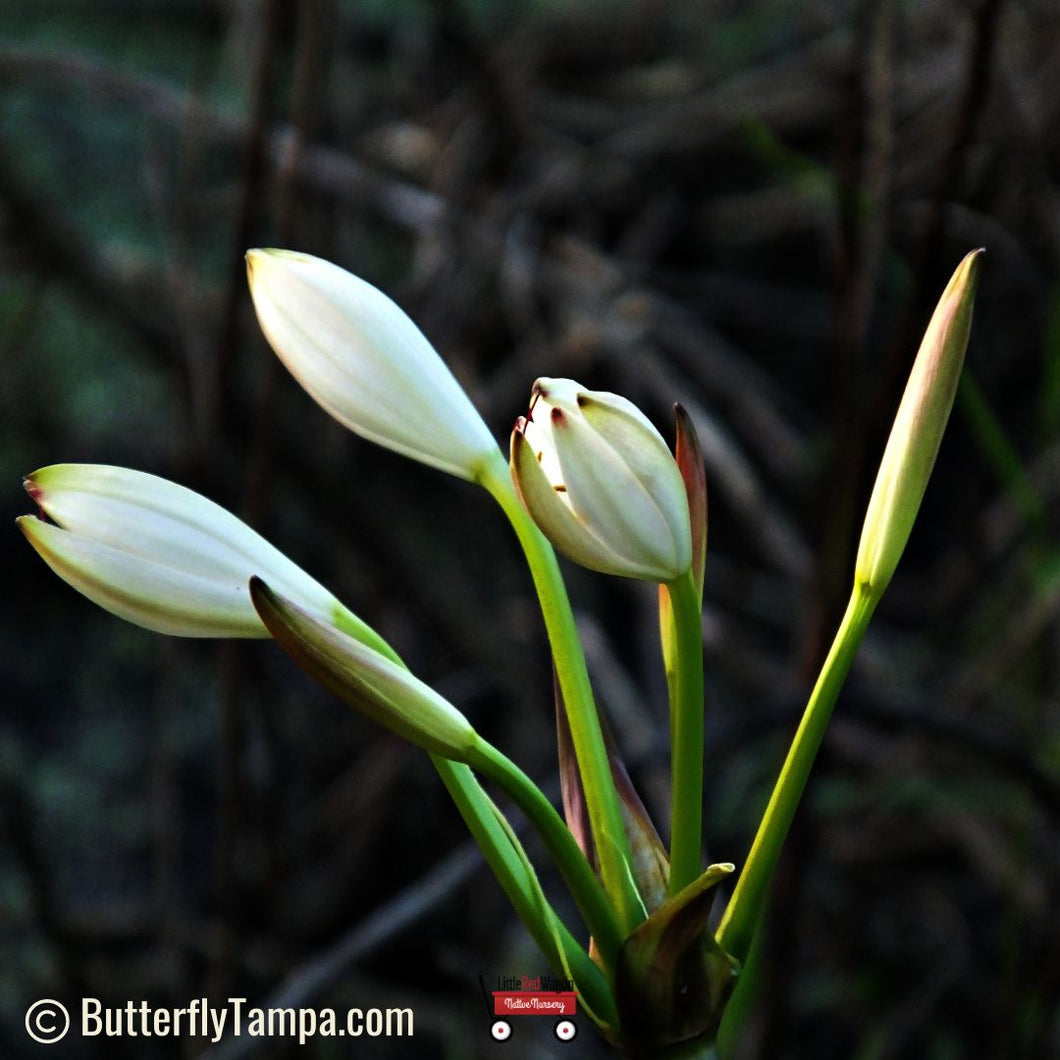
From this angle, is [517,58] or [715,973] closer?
[715,973]

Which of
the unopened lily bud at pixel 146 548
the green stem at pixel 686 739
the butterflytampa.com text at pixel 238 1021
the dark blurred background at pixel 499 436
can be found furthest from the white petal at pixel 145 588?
the dark blurred background at pixel 499 436

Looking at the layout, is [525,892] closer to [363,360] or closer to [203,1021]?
[363,360]

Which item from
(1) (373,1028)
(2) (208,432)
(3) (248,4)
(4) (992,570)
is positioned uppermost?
(3) (248,4)

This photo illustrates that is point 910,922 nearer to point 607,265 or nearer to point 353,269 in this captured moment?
point 607,265

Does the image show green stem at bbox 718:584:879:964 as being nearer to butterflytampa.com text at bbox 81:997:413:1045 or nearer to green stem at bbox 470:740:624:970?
green stem at bbox 470:740:624:970

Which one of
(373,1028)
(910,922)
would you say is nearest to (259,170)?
(373,1028)

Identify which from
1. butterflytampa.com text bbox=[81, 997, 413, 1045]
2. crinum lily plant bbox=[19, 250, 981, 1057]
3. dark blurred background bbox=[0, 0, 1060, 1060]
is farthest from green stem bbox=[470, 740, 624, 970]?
dark blurred background bbox=[0, 0, 1060, 1060]

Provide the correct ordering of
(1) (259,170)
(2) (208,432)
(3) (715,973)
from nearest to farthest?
(3) (715,973) < (1) (259,170) < (2) (208,432)

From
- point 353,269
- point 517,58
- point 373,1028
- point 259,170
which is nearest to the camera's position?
point 259,170
